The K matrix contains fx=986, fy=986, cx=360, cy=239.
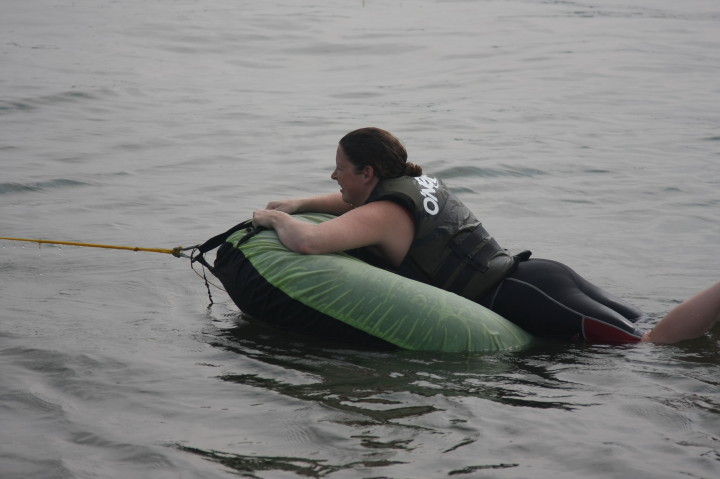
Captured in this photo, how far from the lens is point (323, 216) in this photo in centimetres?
617

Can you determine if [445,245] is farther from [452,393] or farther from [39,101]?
[39,101]

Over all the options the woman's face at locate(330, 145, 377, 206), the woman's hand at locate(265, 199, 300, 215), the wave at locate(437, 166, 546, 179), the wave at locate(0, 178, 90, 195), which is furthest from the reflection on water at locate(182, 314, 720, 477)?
the wave at locate(437, 166, 546, 179)

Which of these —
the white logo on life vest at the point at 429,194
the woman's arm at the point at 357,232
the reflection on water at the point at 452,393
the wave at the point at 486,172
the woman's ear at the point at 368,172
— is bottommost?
the reflection on water at the point at 452,393

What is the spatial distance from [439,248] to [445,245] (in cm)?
4

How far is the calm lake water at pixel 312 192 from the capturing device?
13.8 ft

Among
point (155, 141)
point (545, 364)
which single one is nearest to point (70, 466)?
point (545, 364)

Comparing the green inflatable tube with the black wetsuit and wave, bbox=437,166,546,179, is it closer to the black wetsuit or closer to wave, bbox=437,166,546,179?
the black wetsuit

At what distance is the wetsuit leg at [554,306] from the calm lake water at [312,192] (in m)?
0.13

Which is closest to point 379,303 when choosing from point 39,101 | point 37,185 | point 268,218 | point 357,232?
point 357,232

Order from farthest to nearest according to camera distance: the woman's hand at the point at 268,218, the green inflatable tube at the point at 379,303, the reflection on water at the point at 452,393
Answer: the woman's hand at the point at 268,218 → the green inflatable tube at the point at 379,303 → the reflection on water at the point at 452,393

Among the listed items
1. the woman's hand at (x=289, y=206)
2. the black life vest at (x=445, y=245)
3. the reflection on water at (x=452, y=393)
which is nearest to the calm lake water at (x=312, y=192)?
the reflection on water at (x=452, y=393)

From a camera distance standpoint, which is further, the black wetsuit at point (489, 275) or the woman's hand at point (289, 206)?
the woman's hand at point (289, 206)

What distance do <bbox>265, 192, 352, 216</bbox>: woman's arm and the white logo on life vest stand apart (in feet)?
2.32

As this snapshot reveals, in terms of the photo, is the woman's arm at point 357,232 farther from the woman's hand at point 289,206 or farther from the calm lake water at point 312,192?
the calm lake water at point 312,192
